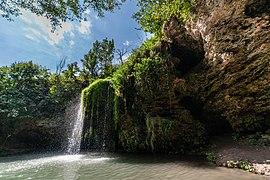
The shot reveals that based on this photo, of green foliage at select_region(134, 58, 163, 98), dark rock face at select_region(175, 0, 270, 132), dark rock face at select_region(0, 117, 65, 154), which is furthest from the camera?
dark rock face at select_region(0, 117, 65, 154)

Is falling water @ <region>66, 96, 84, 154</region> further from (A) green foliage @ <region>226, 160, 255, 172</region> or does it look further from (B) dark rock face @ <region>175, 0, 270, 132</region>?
(A) green foliage @ <region>226, 160, 255, 172</region>

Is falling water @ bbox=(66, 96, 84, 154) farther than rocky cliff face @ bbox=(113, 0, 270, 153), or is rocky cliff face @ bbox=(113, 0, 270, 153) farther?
falling water @ bbox=(66, 96, 84, 154)

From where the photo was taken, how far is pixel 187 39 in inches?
393

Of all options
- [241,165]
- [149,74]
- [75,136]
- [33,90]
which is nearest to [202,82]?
[149,74]

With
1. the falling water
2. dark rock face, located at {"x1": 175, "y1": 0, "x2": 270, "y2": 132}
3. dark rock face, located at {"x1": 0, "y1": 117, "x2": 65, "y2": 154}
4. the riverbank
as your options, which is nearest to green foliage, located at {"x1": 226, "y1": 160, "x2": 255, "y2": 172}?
the riverbank

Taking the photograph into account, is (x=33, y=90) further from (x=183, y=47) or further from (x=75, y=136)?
(x=183, y=47)

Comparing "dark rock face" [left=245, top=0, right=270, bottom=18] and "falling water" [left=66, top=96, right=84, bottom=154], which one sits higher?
"dark rock face" [left=245, top=0, right=270, bottom=18]

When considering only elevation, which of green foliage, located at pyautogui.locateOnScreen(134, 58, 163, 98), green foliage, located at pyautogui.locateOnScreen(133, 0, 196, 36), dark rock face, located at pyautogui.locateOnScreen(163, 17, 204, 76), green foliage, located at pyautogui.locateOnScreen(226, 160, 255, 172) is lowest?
green foliage, located at pyautogui.locateOnScreen(226, 160, 255, 172)

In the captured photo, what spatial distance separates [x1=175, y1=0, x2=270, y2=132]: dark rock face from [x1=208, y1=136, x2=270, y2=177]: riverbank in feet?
2.96

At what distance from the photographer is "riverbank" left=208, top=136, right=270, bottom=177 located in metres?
5.48

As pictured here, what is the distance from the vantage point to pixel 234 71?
26.6 feet

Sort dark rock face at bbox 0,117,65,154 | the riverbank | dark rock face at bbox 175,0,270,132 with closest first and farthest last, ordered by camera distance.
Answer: the riverbank, dark rock face at bbox 175,0,270,132, dark rock face at bbox 0,117,65,154

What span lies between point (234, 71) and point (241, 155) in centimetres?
353

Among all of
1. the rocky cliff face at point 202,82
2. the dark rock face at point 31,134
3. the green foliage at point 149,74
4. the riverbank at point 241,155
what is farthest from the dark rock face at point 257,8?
the dark rock face at point 31,134
